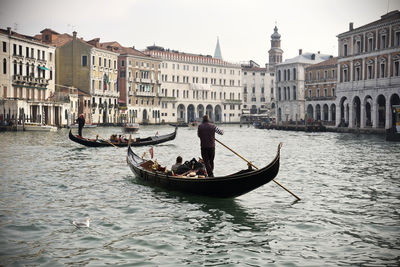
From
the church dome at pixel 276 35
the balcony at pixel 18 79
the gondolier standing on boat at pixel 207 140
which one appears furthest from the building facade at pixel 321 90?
the gondolier standing on boat at pixel 207 140

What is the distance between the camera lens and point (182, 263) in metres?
6.14

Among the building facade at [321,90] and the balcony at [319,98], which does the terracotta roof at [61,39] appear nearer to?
the building facade at [321,90]

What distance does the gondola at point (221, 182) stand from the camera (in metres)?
8.50

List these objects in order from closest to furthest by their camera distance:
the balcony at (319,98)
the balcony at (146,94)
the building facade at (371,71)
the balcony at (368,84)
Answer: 1. the balcony at (368,84)
2. the building facade at (371,71)
3. the balcony at (319,98)
4. the balcony at (146,94)

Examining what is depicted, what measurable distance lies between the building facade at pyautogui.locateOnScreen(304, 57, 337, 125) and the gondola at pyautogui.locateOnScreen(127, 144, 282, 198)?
152 feet

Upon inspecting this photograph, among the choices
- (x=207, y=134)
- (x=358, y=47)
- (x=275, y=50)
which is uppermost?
(x=275, y=50)

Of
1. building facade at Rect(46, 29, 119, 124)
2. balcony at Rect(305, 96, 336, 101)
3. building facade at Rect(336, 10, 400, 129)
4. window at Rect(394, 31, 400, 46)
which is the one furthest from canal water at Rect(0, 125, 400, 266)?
balcony at Rect(305, 96, 336, 101)

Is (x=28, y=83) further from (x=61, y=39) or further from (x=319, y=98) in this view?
(x=319, y=98)

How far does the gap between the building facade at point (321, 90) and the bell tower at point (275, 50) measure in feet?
100

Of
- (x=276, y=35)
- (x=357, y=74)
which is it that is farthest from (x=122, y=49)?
(x=276, y=35)

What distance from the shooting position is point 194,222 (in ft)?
26.8

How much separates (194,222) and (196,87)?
6571 cm

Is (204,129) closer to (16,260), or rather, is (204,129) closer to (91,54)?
(16,260)

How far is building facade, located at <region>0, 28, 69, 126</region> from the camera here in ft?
129
